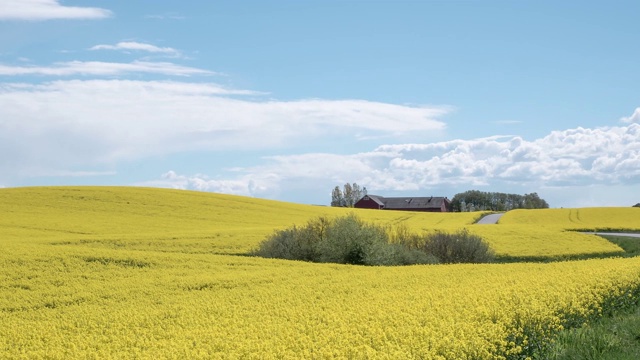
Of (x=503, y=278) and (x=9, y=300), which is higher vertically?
(x=503, y=278)

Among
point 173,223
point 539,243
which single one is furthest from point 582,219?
point 173,223

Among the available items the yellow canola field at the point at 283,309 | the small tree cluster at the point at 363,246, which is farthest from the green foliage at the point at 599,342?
the small tree cluster at the point at 363,246

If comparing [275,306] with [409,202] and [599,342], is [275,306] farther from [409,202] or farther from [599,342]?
[409,202]

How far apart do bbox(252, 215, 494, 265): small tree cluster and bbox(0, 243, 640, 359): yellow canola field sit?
298 inches

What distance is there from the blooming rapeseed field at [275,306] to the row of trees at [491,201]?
11065 centimetres

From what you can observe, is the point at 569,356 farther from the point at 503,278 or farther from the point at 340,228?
the point at 340,228

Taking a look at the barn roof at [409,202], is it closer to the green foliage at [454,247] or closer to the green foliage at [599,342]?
the green foliage at [454,247]

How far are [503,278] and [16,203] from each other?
4220 centimetres

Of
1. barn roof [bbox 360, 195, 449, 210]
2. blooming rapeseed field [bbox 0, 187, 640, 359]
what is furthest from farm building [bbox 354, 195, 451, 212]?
blooming rapeseed field [bbox 0, 187, 640, 359]

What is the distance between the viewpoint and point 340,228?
2986cm

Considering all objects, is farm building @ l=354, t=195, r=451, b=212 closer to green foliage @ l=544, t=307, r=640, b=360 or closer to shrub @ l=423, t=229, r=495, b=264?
shrub @ l=423, t=229, r=495, b=264

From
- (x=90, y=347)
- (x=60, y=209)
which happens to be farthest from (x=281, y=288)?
(x=60, y=209)

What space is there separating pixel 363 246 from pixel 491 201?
106 m

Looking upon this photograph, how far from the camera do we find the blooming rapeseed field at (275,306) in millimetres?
8586
